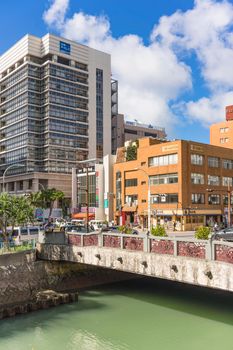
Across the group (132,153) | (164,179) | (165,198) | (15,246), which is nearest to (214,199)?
(165,198)

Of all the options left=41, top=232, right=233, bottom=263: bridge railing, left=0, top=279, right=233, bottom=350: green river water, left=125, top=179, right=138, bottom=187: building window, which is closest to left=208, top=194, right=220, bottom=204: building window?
left=125, top=179, right=138, bottom=187: building window

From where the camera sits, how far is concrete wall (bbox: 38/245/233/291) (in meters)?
21.3

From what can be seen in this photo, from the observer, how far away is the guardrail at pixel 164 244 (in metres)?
21.8

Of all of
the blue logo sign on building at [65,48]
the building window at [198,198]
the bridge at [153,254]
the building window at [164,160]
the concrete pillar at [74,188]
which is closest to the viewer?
the bridge at [153,254]

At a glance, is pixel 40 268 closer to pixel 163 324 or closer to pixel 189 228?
pixel 163 324

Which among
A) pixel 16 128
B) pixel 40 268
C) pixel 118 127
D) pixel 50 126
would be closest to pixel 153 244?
pixel 40 268

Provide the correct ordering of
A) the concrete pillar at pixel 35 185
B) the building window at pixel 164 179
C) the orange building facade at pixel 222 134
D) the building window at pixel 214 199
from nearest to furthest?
1. the building window at pixel 164 179
2. the building window at pixel 214 199
3. the orange building facade at pixel 222 134
4. the concrete pillar at pixel 35 185

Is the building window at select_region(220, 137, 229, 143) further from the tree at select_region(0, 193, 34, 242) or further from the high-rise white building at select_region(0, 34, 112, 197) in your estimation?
the tree at select_region(0, 193, 34, 242)

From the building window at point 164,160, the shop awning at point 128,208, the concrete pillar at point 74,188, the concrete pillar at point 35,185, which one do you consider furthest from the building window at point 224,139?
the concrete pillar at point 35,185

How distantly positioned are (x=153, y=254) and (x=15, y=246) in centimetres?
1599

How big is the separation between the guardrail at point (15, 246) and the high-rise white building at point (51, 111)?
79736 millimetres

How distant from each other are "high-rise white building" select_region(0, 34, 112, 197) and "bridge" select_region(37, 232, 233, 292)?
85563 mm

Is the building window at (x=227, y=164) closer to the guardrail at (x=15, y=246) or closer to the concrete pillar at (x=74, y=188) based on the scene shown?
the concrete pillar at (x=74, y=188)

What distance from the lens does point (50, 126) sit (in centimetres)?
11788
